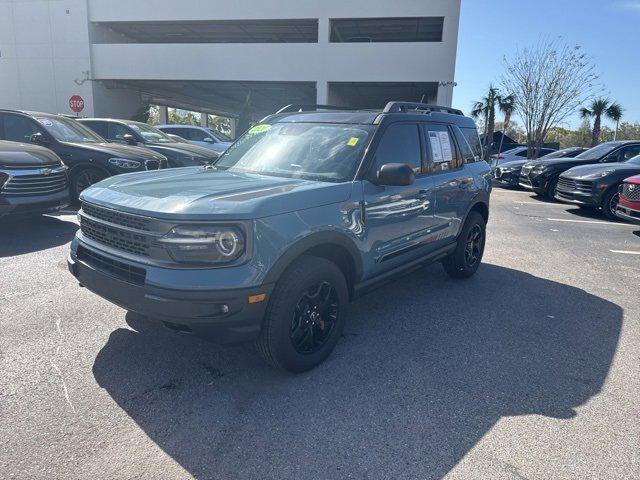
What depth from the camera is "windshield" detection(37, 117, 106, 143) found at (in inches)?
325

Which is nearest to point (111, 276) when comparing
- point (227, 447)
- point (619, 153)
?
point (227, 447)

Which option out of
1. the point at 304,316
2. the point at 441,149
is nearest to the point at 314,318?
the point at 304,316

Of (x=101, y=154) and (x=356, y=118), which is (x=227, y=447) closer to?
(x=356, y=118)

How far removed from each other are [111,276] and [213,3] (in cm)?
2336

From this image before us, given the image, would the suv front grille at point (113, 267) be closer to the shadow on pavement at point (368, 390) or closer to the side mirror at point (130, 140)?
the shadow on pavement at point (368, 390)

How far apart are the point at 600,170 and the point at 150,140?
10418 millimetres

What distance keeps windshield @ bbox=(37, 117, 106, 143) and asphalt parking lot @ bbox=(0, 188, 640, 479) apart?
437cm

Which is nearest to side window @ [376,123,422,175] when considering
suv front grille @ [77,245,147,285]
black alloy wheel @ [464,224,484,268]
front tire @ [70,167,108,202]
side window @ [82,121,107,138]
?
black alloy wheel @ [464,224,484,268]

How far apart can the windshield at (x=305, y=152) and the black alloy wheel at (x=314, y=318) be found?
2.81 ft

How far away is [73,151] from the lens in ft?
26.5

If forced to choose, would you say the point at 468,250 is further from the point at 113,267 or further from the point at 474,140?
the point at 113,267

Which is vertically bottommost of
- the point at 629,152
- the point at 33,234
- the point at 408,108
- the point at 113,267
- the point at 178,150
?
the point at 33,234

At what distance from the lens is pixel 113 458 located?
2.35 m

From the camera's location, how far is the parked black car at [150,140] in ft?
34.1
